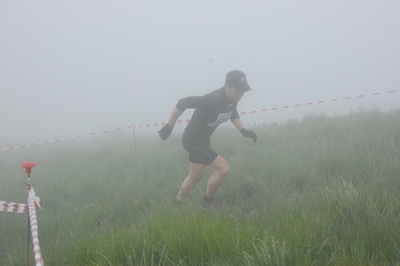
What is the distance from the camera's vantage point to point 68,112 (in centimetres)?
4188

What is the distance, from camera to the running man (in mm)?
5035

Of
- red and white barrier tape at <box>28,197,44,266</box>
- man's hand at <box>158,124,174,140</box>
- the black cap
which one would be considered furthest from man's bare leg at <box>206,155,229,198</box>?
red and white barrier tape at <box>28,197,44,266</box>

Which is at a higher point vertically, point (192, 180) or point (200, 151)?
point (200, 151)

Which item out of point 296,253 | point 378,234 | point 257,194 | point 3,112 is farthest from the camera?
point 3,112

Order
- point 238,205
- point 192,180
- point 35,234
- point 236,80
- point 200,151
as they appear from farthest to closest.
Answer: point 192,180, point 200,151, point 236,80, point 238,205, point 35,234

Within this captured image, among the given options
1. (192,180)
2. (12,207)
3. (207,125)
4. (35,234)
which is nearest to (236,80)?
(207,125)

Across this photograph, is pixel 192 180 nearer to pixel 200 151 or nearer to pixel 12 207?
pixel 200 151

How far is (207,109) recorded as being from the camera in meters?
5.09

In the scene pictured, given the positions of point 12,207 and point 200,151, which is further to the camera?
point 200,151

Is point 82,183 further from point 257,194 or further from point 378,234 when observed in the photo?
point 378,234

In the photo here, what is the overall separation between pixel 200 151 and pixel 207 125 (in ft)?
1.22

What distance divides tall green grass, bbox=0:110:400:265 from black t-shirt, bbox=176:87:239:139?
0.85 m

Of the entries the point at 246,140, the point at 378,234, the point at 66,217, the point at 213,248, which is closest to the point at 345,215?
the point at 378,234

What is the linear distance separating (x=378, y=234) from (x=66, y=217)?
392 cm
